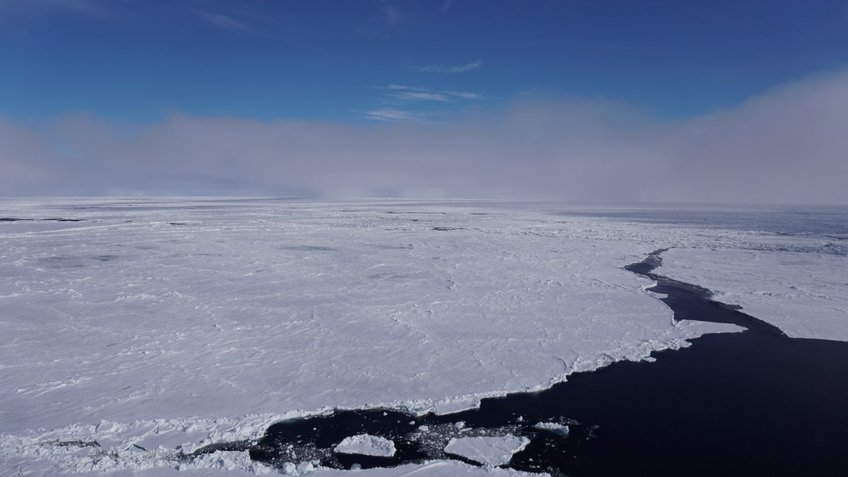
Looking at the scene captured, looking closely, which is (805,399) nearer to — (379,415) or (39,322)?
(379,415)

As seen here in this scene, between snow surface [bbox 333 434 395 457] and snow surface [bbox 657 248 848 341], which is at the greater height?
snow surface [bbox 657 248 848 341]

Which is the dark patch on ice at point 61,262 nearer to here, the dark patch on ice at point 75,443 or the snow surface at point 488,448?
the dark patch on ice at point 75,443

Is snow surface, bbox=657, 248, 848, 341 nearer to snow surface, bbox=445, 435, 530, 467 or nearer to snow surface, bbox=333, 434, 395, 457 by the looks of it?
snow surface, bbox=445, 435, 530, 467

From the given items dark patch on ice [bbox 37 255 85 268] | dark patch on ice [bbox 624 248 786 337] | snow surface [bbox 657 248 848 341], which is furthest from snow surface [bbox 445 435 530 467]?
dark patch on ice [bbox 37 255 85 268]

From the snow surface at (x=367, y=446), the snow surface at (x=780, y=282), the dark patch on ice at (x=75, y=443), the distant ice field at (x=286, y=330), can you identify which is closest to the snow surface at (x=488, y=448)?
the snow surface at (x=367, y=446)

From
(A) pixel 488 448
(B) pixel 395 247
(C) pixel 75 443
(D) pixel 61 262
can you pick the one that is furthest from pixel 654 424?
(D) pixel 61 262

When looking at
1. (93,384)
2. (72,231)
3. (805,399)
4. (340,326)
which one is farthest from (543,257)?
(72,231)
